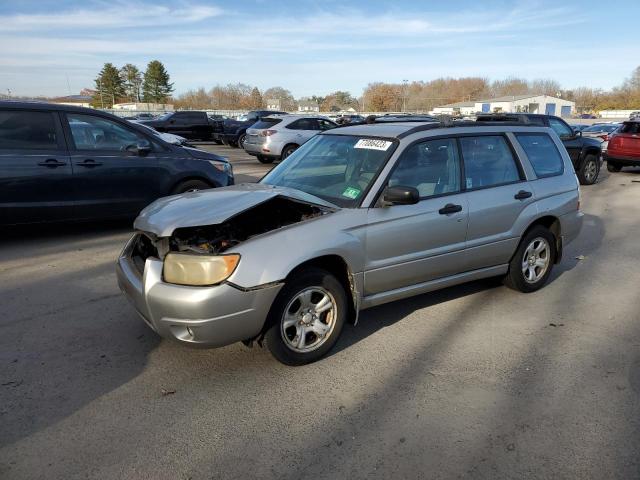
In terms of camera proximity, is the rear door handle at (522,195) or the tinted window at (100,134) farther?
the tinted window at (100,134)

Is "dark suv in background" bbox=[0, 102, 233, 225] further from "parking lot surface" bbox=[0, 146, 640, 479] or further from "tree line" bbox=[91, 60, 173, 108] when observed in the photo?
"tree line" bbox=[91, 60, 173, 108]

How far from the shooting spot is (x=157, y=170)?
719 cm

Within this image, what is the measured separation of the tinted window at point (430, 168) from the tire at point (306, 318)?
3.45 feet

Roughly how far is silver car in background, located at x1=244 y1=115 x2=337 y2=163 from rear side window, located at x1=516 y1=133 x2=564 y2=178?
10.6 m

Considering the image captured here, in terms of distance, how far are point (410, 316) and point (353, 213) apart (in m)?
1.32

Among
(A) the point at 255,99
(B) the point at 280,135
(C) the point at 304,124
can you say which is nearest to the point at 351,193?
(B) the point at 280,135

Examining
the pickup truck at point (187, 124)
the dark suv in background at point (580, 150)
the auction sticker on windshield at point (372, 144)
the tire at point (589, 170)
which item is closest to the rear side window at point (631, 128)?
the dark suv in background at point (580, 150)

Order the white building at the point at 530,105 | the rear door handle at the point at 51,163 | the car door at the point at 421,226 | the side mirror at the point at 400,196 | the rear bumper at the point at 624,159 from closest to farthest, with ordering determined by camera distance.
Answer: the side mirror at the point at 400,196
the car door at the point at 421,226
the rear door handle at the point at 51,163
the rear bumper at the point at 624,159
the white building at the point at 530,105

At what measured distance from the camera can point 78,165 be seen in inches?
257

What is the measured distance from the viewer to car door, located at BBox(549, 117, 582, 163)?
1353 centimetres

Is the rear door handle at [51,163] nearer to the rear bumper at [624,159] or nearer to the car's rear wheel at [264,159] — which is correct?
the car's rear wheel at [264,159]

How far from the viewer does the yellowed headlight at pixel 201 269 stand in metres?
3.16

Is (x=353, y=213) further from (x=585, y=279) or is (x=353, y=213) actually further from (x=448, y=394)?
(x=585, y=279)

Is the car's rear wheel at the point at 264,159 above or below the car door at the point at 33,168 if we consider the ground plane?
below
